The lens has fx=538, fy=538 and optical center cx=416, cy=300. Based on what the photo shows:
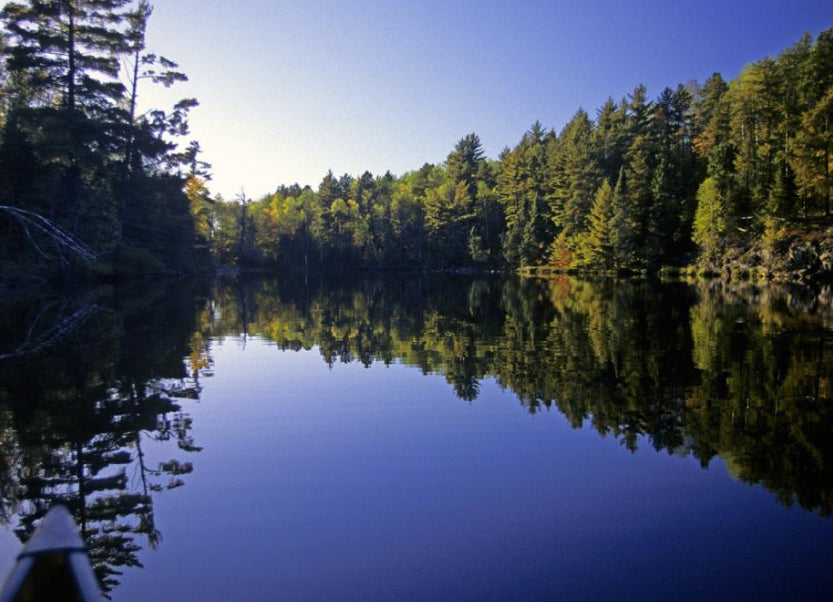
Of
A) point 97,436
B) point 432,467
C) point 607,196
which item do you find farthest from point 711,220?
point 97,436

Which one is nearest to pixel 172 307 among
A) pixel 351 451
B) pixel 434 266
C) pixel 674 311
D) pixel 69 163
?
pixel 69 163

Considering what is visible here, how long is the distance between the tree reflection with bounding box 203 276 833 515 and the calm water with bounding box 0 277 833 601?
0.07 m

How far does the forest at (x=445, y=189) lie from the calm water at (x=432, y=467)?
4321mm

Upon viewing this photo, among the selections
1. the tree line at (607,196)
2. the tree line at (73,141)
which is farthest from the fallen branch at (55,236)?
the tree line at (607,196)

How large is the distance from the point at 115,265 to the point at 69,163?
885cm

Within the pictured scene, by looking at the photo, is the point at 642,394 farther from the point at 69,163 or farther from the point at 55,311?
the point at 69,163

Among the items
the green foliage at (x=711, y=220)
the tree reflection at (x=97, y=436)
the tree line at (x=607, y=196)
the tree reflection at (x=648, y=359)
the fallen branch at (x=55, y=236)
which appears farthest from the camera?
the green foliage at (x=711, y=220)

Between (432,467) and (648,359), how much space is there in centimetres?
840

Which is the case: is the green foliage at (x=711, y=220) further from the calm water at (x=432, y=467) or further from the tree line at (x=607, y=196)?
the calm water at (x=432, y=467)

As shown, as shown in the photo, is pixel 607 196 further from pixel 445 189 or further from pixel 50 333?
pixel 50 333

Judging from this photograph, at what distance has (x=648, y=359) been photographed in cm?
1319

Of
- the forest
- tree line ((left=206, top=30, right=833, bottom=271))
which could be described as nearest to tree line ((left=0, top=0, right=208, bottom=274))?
the forest

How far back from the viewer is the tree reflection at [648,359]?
7500 millimetres

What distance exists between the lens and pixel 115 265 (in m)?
37.1
